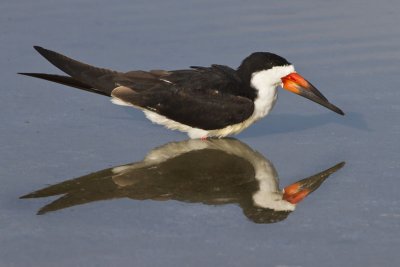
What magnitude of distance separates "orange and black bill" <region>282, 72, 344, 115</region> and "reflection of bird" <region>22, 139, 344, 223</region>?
0.56 meters

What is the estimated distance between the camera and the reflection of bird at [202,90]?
260 inches

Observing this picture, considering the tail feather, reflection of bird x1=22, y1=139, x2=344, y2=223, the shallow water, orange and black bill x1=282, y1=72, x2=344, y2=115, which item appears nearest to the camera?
the shallow water

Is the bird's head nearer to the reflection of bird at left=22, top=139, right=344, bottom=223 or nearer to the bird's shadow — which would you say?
the bird's shadow

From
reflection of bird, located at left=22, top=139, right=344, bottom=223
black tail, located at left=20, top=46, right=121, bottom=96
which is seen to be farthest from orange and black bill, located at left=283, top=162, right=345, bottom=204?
black tail, located at left=20, top=46, right=121, bottom=96

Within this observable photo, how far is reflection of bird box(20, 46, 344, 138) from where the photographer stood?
6609 millimetres

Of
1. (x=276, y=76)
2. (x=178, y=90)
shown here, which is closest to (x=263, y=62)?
(x=276, y=76)

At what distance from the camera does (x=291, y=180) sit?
581 centimetres

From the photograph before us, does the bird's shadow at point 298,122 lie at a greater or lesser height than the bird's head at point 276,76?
lesser

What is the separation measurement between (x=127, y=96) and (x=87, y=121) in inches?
12.5

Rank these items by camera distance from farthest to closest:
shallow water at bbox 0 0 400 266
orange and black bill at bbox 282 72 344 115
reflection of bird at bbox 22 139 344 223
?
orange and black bill at bbox 282 72 344 115
reflection of bird at bbox 22 139 344 223
shallow water at bbox 0 0 400 266

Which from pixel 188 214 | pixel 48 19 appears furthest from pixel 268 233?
pixel 48 19

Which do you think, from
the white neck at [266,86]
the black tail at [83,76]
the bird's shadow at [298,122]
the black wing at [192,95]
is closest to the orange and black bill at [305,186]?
the bird's shadow at [298,122]

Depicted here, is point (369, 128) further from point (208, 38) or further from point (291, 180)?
point (208, 38)

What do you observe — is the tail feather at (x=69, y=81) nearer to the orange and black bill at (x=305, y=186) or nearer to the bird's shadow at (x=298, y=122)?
the bird's shadow at (x=298, y=122)
